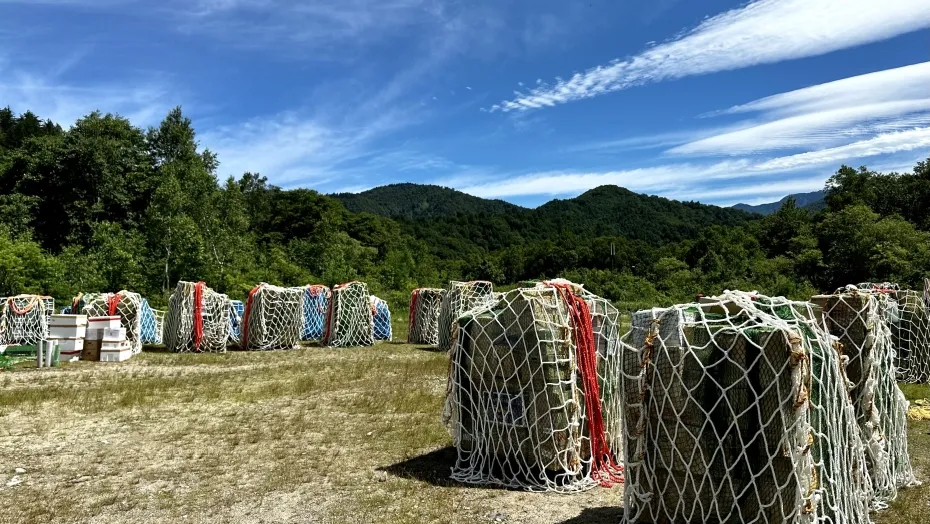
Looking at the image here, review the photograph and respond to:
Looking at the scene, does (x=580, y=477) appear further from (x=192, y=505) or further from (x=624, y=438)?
(x=192, y=505)

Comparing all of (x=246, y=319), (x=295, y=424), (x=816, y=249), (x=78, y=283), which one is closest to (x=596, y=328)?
(x=295, y=424)

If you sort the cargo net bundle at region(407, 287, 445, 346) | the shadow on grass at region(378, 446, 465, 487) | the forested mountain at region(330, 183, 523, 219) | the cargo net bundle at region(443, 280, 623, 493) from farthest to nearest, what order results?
the forested mountain at region(330, 183, 523, 219), the cargo net bundle at region(407, 287, 445, 346), the shadow on grass at region(378, 446, 465, 487), the cargo net bundle at region(443, 280, 623, 493)

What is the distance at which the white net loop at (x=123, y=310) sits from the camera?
15.2m

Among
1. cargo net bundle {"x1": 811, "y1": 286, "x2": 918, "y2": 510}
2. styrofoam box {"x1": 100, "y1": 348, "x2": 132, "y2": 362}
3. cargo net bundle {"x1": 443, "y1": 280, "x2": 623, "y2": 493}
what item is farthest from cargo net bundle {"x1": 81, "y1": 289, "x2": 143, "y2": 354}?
cargo net bundle {"x1": 811, "y1": 286, "x2": 918, "y2": 510}

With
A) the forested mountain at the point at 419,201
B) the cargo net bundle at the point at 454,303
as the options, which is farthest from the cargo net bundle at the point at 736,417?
the forested mountain at the point at 419,201

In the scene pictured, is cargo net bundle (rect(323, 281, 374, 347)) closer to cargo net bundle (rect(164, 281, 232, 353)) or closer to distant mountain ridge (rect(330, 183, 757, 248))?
cargo net bundle (rect(164, 281, 232, 353))

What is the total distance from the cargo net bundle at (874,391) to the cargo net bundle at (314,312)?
661 inches

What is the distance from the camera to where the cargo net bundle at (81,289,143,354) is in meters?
15.2

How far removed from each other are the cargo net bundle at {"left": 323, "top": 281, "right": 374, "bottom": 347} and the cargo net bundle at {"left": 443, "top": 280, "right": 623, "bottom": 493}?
1218 cm

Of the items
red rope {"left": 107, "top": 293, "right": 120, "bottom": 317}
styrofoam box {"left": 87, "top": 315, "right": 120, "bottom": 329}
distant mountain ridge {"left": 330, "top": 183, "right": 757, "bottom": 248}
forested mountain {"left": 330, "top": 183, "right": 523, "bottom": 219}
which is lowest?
styrofoam box {"left": 87, "top": 315, "right": 120, "bottom": 329}

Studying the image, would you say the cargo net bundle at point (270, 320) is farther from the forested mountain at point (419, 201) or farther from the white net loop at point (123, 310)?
the forested mountain at point (419, 201)

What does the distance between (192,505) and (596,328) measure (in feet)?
12.8

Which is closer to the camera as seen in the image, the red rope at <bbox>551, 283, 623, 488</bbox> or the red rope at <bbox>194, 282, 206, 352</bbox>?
the red rope at <bbox>551, 283, 623, 488</bbox>

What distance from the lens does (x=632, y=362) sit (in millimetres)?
4168
